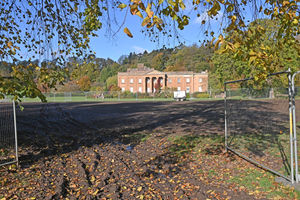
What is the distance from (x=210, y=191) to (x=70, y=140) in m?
7.19

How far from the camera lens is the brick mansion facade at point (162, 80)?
226 feet

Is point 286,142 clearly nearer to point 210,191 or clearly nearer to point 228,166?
point 228,166

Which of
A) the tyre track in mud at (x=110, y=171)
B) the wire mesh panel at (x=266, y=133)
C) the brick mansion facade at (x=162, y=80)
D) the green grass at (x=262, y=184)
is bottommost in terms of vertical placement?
the tyre track in mud at (x=110, y=171)

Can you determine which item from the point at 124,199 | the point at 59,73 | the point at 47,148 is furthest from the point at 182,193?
the point at 47,148

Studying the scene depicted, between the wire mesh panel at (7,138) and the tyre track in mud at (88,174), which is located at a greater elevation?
the wire mesh panel at (7,138)

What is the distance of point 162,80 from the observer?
71.4 meters

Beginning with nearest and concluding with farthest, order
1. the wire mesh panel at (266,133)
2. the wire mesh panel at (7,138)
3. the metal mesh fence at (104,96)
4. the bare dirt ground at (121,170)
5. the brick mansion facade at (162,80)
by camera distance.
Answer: the bare dirt ground at (121,170), the wire mesh panel at (266,133), the wire mesh panel at (7,138), the metal mesh fence at (104,96), the brick mansion facade at (162,80)

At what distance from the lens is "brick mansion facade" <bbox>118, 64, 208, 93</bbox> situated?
6894 centimetres

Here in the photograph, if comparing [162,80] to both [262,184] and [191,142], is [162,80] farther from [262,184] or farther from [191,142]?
[262,184]

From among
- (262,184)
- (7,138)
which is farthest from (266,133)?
(7,138)

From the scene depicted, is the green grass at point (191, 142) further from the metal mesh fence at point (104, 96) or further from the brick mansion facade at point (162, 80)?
the brick mansion facade at point (162, 80)

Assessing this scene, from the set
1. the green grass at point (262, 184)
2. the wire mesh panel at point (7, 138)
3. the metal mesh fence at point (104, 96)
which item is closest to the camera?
the green grass at point (262, 184)

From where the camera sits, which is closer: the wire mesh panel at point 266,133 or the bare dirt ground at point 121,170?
the bare dirt ground at point 121,170

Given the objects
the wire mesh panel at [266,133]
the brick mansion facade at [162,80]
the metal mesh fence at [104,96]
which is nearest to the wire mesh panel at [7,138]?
the wire mesh panel at [266,133]
